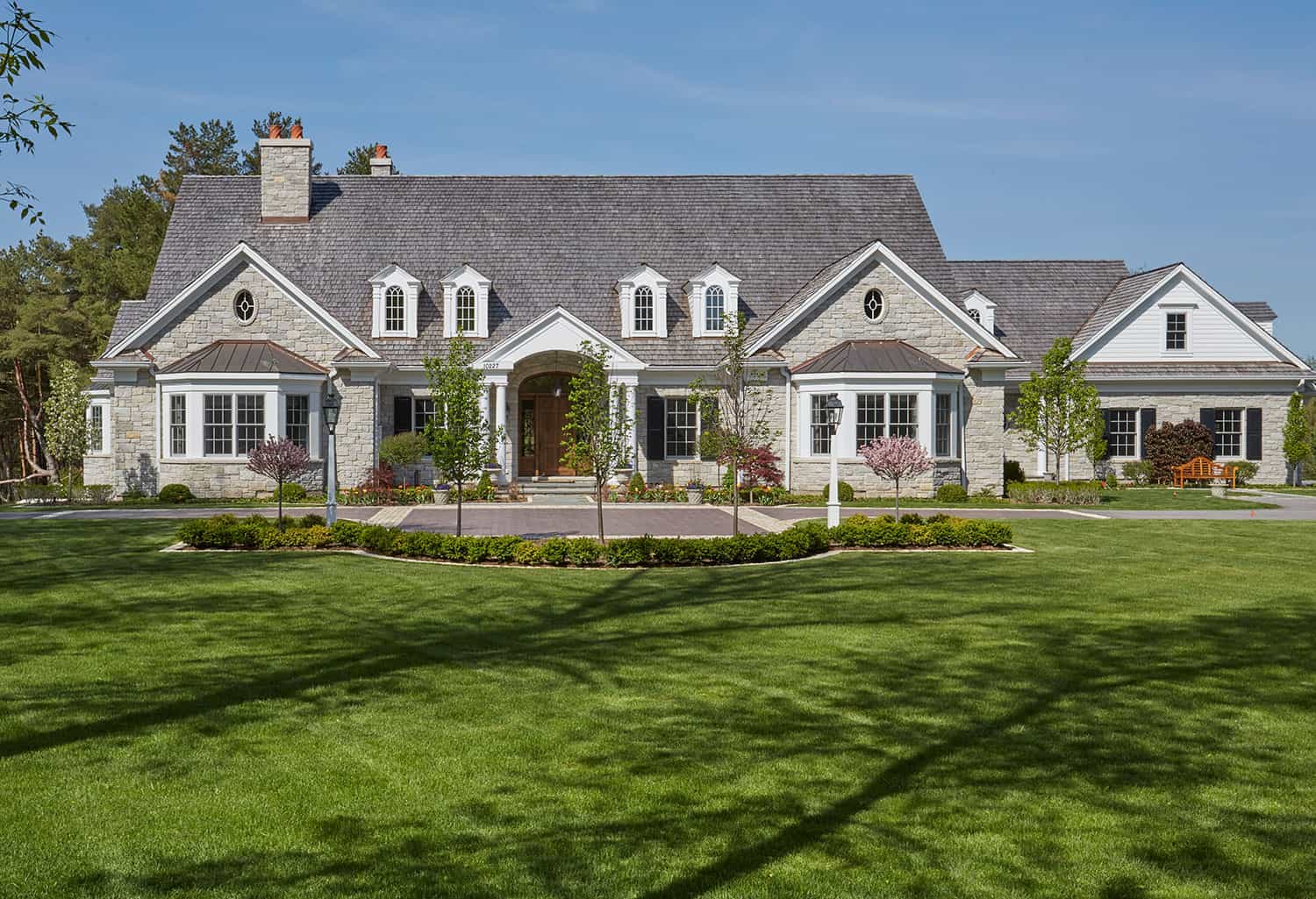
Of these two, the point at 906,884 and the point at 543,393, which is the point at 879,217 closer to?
the point at 543,393

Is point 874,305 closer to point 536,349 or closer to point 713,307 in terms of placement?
point 713,307

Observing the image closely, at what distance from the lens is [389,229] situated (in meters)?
36.3

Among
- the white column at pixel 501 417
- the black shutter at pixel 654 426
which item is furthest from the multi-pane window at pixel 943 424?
the white column at pixel 501 417

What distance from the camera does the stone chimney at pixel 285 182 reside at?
118 feet

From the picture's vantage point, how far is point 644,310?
113 feet

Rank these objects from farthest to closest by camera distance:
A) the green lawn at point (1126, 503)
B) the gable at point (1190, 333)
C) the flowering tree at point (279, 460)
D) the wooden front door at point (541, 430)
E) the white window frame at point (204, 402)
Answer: the gable at point (1190, 333)
the wooden front door at point (541, 430)
the white window frame at point (204, 402)
the green lawn at point (1126, 503)
the flowering tree at point (279, 460)

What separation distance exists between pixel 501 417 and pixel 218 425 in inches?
313

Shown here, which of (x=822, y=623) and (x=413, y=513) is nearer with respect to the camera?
(x=822, y=623)

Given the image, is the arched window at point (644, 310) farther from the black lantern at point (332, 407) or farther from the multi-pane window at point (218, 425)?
the black lantern at point (332, 407)

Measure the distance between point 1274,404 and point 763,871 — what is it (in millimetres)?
39762

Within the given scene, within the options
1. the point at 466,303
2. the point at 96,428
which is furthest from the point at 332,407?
the point at 96,428

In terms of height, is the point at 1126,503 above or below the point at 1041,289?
below

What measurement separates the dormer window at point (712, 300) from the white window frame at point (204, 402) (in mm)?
11687

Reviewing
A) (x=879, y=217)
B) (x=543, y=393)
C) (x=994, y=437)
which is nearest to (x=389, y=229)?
(x=543, y=393)
